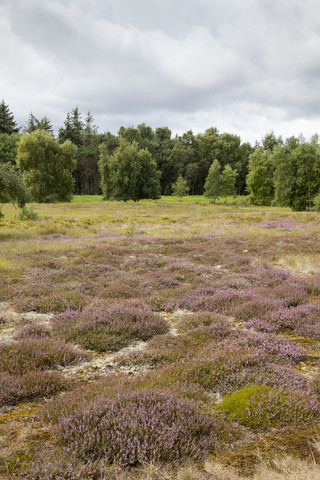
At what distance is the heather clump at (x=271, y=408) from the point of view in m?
3.62

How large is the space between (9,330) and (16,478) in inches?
171

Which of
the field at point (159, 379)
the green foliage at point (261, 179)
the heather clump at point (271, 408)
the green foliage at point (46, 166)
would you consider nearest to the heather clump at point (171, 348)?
the field at point (159, 379)

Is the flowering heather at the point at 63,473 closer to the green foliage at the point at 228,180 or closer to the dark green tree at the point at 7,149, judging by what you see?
the green foliage at the point at 228,180

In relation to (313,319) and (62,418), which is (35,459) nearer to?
(62,418)

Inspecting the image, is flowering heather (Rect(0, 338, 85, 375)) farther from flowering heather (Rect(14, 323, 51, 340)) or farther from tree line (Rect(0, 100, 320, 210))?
tree line (Rect(0, 100, 320, 210))

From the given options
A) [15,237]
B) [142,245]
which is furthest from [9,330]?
[15,237]

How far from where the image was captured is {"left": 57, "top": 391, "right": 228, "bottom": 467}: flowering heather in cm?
295

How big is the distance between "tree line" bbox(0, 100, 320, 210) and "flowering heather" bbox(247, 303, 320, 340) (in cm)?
1951

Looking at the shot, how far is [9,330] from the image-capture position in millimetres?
6559

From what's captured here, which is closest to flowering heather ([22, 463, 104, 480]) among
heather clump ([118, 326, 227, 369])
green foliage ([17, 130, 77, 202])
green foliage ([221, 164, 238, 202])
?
heather clump ([118, 326, 227, 369])

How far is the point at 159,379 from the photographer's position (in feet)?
14.0

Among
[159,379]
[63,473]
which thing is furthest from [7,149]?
[63,473]

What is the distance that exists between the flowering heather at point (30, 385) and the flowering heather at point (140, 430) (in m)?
1.13

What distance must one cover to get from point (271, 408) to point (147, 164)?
272ft
